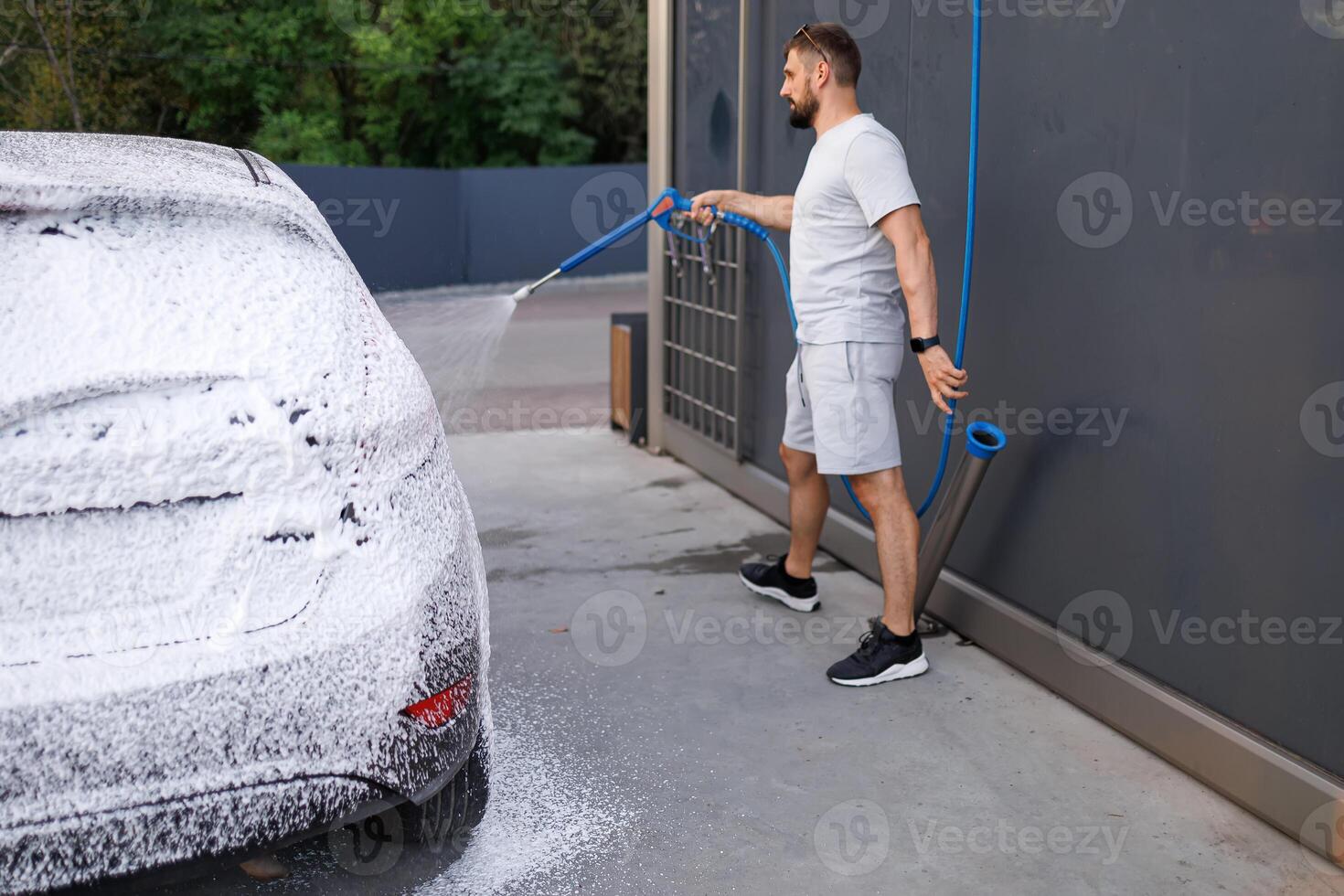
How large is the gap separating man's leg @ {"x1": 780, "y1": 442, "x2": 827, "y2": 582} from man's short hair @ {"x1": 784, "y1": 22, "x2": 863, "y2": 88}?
1.26 metres

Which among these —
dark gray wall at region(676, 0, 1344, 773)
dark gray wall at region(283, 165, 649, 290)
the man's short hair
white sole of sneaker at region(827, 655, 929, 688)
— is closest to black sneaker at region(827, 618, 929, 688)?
white sole of sneaker at region(827, 655, 929, 688)

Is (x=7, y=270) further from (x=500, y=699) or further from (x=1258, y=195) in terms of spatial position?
(x=1258, y=195)

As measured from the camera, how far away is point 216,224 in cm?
233

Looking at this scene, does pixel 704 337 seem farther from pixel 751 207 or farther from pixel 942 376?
pixel 942 376

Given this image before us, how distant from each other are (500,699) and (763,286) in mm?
2681

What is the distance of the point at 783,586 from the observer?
4641 mm

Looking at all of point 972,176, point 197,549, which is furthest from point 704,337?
point 197,549

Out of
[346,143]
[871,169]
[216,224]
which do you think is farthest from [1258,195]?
[346,143]

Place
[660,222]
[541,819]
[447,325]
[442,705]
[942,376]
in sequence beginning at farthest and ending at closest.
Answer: [660,222] → [447,325] → [942,376] → [541,819] → [442,705]

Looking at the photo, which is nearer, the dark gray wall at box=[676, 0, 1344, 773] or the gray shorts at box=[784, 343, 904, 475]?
the dark gray wall at box=[676, 0, 1344, 773]

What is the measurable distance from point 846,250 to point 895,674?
1317 millimetres

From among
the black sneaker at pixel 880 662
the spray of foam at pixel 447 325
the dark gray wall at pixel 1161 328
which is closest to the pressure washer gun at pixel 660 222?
the spray of foam at pixel 447 325

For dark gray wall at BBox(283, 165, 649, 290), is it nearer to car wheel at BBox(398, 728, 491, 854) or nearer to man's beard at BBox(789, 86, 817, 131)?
man's beard at BBox(789, 86, 817, 131)

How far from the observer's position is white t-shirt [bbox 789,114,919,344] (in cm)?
379
